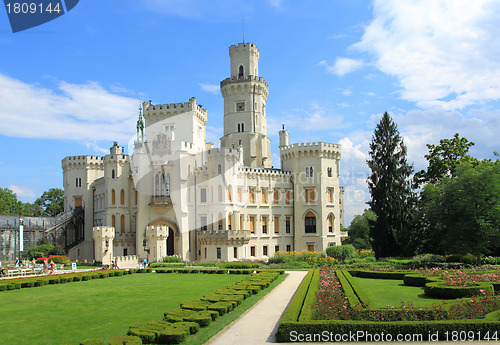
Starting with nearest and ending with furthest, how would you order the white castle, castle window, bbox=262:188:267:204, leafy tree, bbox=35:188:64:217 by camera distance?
the white castle, castle window, bbox=262:188:267:204, leafy tree, bbox=35:188:64:217

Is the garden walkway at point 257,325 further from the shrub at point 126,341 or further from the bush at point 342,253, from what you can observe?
Answer: the bush at point 342,253

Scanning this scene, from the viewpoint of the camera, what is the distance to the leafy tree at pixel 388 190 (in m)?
46.4

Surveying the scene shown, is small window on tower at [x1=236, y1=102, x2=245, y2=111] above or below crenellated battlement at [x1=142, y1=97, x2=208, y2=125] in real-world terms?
above

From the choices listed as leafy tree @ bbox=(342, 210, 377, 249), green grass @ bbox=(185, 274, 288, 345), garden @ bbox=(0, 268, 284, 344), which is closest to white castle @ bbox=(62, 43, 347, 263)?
leafy tree @ bbox=(342, 210, 377, 249)

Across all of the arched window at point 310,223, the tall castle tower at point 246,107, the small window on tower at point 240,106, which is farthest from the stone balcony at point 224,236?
the small window on tower at point 240,106

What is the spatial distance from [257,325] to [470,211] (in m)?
24.3

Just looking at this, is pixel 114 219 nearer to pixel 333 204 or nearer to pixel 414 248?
pixel 333 204

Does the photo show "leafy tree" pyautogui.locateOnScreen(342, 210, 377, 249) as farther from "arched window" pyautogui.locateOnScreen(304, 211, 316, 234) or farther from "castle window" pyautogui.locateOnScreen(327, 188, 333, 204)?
"arched window" pyautogui.locateOnScreen(304, 211, 316, 234)

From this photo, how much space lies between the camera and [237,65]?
65562 mm

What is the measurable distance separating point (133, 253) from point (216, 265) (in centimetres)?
1638

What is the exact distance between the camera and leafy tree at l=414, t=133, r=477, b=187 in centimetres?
4944

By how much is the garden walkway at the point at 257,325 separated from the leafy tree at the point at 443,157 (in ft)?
108

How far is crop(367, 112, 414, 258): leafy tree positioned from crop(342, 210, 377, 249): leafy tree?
26814 mm

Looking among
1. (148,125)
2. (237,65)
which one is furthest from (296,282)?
(237,65)
